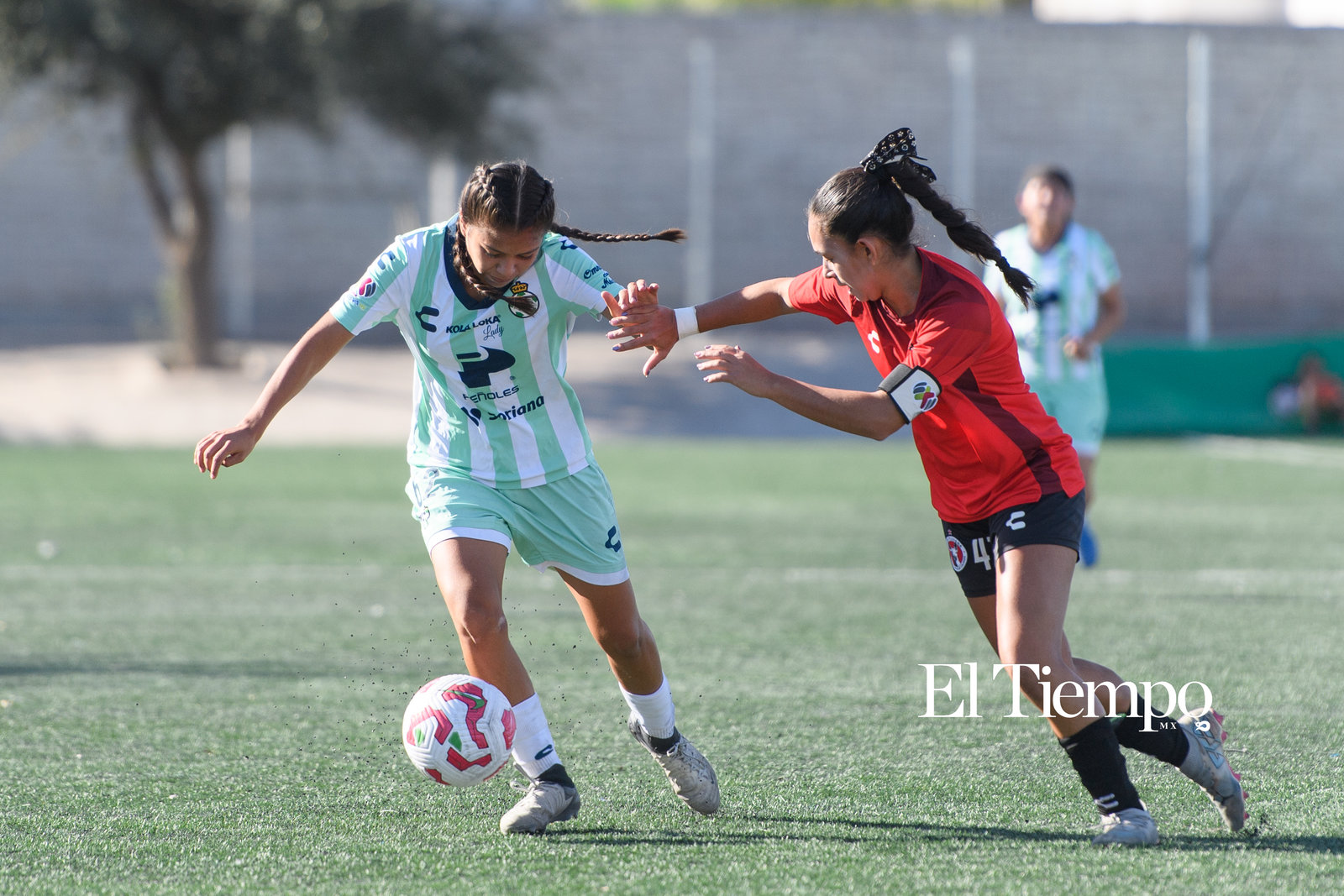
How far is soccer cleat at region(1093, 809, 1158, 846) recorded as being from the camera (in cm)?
348

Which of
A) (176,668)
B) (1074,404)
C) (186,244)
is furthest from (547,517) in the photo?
(186,244)

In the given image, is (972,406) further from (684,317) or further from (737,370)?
(684,317)

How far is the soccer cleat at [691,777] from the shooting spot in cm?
384

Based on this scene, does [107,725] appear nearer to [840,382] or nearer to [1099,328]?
[1099,328]

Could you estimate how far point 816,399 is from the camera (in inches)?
135

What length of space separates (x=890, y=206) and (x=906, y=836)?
1567mm

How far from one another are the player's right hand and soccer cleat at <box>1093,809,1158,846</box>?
90.8 inches

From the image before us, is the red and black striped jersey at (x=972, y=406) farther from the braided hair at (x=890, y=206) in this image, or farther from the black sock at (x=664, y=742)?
the black sock at (x=664, y=742)

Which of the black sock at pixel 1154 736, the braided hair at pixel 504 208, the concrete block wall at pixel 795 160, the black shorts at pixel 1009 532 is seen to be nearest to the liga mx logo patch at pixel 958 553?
the black shorts at pixel 1009 532

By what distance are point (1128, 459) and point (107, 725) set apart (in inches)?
509

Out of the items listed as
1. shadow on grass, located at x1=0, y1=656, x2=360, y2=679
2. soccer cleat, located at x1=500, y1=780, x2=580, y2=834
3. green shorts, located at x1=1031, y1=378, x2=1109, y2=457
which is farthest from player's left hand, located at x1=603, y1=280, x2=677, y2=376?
green shorts, located at x1=1031, y1=378, x2=1109, y2=457

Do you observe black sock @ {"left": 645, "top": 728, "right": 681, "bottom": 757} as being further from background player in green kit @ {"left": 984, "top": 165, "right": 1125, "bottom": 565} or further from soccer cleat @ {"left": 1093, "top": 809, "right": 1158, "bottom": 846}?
background player in green kit @ {"left": 984, "top": 165, "right": 1125, "bottom": 565}

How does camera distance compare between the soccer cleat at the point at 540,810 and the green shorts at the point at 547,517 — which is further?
the green shorts at the point at 547,517

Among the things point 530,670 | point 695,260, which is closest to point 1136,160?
point 695,260
